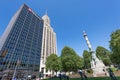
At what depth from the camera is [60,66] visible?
54719 mm

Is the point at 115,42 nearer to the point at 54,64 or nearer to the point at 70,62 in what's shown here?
the point at 70,62

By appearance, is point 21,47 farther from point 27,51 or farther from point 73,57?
point 73,57

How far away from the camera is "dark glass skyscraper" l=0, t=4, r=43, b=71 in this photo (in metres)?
64.2

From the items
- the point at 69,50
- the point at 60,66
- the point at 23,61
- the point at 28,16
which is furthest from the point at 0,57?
the point at 28,16

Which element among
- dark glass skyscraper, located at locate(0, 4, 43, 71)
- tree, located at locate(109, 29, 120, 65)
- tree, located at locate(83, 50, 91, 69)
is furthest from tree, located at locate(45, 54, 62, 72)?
tree, located at locate(109, 29, 120, 65)

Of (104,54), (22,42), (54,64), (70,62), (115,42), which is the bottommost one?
(70,62)

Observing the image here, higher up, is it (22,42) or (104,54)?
(22,42)

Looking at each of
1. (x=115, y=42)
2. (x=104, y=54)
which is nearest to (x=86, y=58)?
(x=104, y=54)

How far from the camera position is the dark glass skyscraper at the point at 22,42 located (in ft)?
211

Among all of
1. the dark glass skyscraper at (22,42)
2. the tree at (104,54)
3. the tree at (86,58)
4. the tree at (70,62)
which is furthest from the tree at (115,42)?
the dark glass skyscraper at (22,42)

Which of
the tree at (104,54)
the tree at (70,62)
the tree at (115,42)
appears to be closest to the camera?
the tree at (115,42)

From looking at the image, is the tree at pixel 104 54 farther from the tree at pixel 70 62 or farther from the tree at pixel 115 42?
the tree at pixel 115 42

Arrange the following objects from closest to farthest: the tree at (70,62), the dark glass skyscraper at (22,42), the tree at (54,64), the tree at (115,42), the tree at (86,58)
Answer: the tree at (115,42), the tree at (70,62), the tree at (54,64), the dark glass skyscraper at (22,42), the tree at (86,58)

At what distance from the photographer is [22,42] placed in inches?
3088
